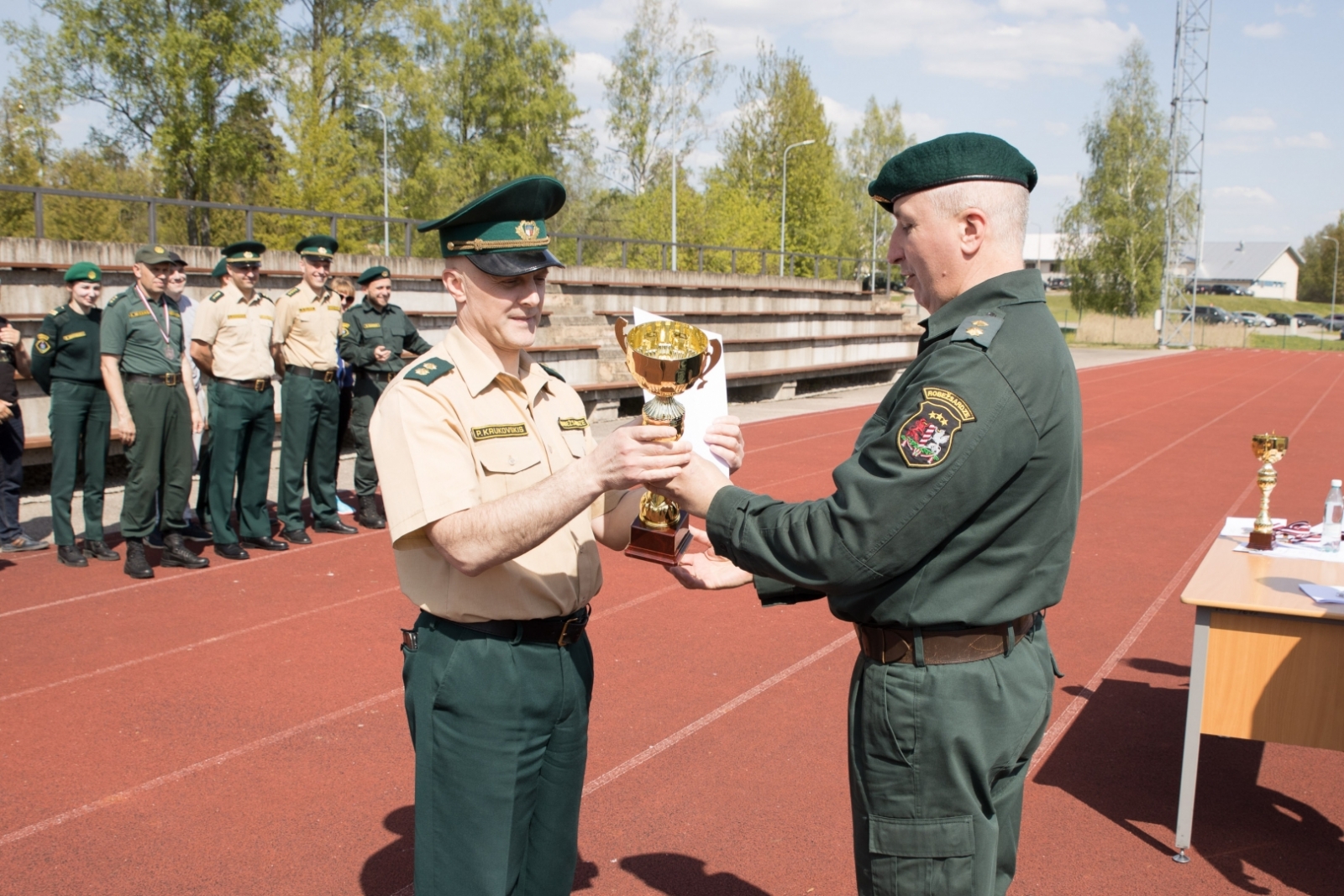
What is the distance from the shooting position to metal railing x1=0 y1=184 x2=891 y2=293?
11773 millimetres

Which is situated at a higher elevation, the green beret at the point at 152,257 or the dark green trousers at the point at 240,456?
the green beret at the point at 152,257

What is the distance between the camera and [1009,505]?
2037mm

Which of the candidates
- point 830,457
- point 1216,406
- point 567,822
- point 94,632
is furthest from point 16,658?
point 1216,406

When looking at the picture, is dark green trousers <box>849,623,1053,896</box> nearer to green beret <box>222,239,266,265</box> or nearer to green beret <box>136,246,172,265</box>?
green beret <box>136,246,172,265</box>

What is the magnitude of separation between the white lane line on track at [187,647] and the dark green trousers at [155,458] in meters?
1.65

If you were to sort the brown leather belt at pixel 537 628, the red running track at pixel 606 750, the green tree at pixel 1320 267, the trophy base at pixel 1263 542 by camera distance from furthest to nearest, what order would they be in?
1. the green tree at pixel 1320 267
2. the trophy base at pixel 1263 542
3. the red running track at pixel 606 750
4. the brown leather belt at pixel 537 628

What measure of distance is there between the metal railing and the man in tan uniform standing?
26.2 feet

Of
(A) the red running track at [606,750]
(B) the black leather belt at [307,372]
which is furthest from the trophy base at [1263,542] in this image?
(B) the black leather belt at [307,372]

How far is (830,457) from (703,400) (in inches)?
395

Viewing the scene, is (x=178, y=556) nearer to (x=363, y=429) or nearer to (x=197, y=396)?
(x=197, y=396)

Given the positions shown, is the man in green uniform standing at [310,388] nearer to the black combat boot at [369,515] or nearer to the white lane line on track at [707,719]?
the black combat boot at [369,515]

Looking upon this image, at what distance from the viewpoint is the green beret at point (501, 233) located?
7.48 feet

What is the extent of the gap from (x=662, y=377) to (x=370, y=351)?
6761 mm

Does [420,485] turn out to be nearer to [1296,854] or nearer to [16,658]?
[1296,854]
